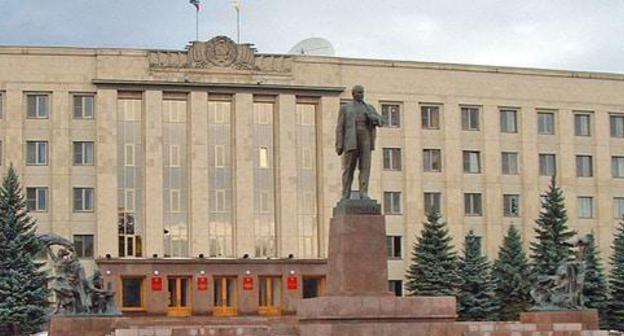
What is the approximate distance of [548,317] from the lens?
109 ft

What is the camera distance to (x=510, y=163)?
6331 cm

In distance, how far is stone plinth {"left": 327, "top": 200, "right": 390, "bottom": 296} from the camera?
23.7m

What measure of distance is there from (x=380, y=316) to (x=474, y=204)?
132 feet

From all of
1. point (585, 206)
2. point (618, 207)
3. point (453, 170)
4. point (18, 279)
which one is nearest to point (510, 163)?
point (453, 170)

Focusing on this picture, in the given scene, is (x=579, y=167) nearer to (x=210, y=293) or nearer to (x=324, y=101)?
(x=324, y=101)

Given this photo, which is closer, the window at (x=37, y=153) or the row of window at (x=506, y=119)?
the window at (x=37, y=153)

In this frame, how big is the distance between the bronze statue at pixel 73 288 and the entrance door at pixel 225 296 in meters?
24.3

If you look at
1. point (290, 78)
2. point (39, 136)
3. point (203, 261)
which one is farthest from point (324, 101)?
point (39, 136)

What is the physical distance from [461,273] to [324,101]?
436 inches

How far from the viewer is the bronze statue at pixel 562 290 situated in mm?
33719

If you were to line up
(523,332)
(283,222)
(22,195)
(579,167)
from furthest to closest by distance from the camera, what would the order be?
1. (579,167)
2. (283,222)
3. (22,195)
4. (523,332)

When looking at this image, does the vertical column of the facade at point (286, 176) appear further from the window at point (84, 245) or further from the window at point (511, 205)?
the window at point (511, 205)

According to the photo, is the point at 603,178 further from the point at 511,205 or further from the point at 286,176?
the point at 286,176

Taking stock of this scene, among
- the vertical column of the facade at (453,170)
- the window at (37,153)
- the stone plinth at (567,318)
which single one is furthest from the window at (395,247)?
the stone plinth at (567,318)
